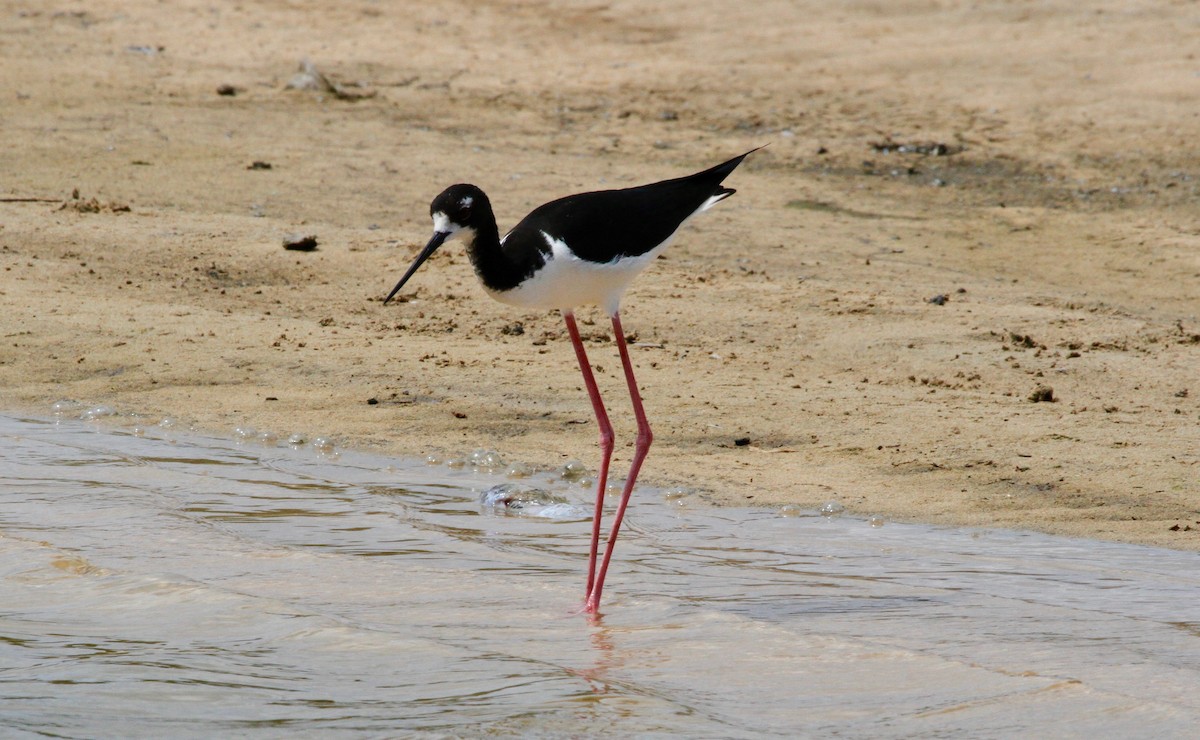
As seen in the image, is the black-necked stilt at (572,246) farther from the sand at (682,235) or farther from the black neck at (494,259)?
the sand at (682,235)

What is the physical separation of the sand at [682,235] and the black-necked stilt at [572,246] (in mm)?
1015

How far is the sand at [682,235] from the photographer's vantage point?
6098 mm

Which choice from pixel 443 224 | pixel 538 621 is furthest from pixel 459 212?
pixel 538 621

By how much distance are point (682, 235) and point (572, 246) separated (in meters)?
4.25

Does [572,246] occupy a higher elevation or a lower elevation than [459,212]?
lower

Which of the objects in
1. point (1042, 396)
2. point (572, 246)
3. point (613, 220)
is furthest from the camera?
point (1042, 396)

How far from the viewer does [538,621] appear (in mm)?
4336

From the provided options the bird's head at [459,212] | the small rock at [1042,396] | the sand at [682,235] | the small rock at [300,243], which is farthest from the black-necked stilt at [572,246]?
the small rock at [300,243]

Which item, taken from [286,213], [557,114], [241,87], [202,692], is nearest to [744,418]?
[202,692]

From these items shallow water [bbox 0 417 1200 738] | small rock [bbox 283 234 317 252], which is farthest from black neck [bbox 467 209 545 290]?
small rock [bbox 283 234 317 252]

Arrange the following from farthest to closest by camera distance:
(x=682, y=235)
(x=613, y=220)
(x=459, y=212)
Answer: (x=682, y=235)
(x=613, y=220)
(x=459, y=212)

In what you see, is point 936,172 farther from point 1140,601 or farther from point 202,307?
point 1140,601

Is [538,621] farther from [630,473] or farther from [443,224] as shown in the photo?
[443,224]

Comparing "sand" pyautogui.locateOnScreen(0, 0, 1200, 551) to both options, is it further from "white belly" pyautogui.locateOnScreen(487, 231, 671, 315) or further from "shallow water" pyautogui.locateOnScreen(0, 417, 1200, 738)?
"white belly" pyautogui.locateOnScreen(487, 231, 671, 315)
